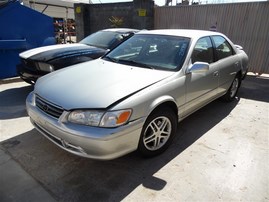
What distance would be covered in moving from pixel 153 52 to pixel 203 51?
2.77ft

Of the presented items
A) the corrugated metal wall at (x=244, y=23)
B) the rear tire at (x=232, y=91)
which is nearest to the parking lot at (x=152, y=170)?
the rear tire at (x=232, y=91)

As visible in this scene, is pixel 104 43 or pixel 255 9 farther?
→ pixel 255 9

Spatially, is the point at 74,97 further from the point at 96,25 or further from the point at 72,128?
the point at 96,25

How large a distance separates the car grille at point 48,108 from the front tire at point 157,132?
95 cm

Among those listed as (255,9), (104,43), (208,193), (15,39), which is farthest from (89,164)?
(255,9)

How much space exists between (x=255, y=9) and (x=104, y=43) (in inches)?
190

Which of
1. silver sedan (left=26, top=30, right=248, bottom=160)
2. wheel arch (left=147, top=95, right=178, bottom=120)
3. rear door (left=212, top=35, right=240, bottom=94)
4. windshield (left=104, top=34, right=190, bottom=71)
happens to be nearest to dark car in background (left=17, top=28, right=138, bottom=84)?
windshield (left=104, top=34, right=190, bottom=71)

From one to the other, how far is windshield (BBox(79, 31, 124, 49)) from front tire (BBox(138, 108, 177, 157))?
3.21m

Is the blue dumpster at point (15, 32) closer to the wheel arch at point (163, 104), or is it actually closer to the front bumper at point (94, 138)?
the front bumper at point (94, 138)

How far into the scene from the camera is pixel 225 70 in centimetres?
407

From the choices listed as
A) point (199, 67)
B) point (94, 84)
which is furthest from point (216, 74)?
point (94, 84)

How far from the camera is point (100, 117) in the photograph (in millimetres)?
2227

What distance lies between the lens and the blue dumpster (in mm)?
5844

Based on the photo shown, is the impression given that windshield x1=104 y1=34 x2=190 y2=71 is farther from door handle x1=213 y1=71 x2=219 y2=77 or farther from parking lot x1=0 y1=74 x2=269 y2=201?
parking lot x1=0 y1=74 x2=269 y2=201
